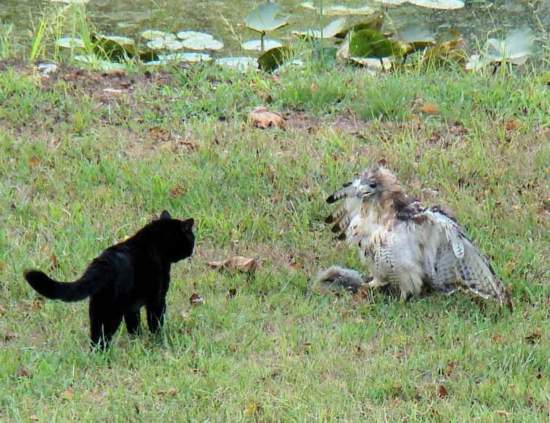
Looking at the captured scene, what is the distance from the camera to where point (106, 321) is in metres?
5.81

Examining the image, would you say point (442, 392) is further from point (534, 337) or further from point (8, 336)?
point (8, 336)

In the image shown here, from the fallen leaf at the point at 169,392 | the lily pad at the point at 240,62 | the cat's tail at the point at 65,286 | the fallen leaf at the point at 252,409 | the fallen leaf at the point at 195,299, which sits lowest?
the lily pad at the point at 240,62

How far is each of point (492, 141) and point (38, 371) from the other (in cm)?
394

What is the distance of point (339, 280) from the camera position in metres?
6.91

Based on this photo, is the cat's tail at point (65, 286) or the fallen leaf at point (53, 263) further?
the fallen leaf at point (53, 263)

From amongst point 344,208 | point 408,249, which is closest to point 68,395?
point 408,249

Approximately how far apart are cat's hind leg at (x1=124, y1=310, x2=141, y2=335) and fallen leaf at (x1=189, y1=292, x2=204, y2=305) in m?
0.51

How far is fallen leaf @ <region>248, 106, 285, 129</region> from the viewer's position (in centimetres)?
883

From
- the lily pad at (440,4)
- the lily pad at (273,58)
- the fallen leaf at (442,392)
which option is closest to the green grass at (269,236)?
the fallen leaf at (442,392)

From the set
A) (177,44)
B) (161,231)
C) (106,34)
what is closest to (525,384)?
(161,231)

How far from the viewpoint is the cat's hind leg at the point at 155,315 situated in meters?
6.04

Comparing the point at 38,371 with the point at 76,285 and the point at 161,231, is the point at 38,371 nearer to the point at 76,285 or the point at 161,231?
the point at 76,285

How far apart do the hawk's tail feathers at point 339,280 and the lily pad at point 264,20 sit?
4058 mm

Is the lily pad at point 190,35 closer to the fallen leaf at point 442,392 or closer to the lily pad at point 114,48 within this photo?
the lily pad at point 114,48
